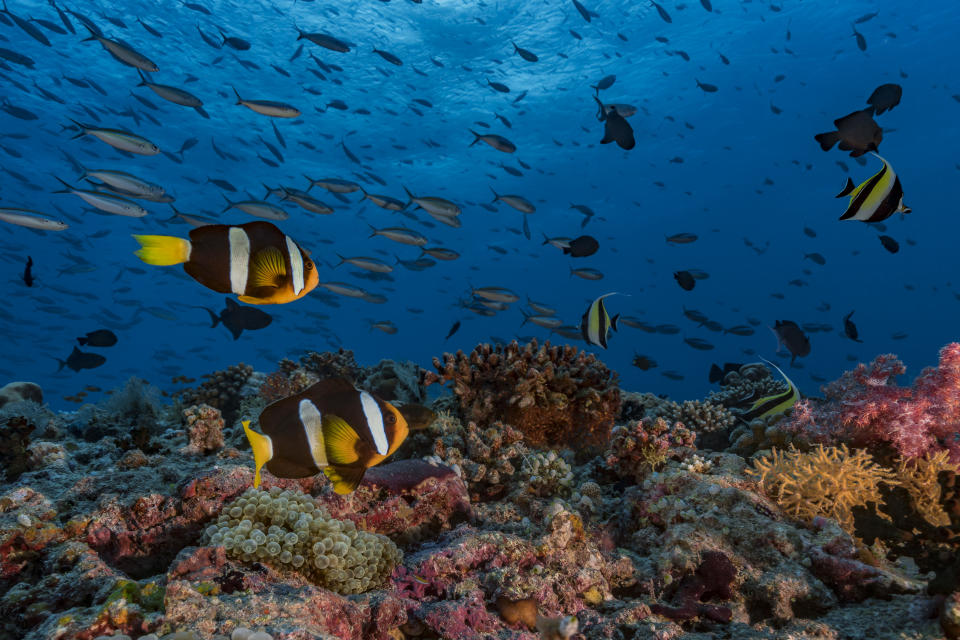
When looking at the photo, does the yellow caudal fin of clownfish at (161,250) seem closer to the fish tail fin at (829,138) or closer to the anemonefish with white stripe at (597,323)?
the anemonefish with white stripe at (597,323)

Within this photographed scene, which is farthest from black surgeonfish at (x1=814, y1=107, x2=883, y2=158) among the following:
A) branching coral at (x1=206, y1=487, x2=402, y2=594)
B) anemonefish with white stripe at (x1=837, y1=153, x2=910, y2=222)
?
branching coral at (x1=206, y1=487, x2=402, y2=594)

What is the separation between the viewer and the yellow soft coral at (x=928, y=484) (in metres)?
3.93

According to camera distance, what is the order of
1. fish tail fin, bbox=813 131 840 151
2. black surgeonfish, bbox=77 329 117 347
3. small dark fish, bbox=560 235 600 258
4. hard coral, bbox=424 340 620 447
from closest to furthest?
fish tail fin, bbox=813 131 840 151
hard coral, bbox=424 340 620 447
small dark fish, bbox=560 235 600 258
black surgeonfish, bbox=77 329 117 347

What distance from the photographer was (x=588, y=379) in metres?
5.37

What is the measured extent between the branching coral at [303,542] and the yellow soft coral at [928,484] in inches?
170

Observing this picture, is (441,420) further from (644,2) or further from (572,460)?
(644,2)

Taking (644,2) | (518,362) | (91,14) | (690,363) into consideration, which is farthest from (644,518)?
(690,363)

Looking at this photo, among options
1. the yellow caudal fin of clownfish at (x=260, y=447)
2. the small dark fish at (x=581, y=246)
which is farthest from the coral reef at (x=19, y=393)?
the small dark fish at (x=581, y=246)

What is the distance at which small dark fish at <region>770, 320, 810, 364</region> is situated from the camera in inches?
270

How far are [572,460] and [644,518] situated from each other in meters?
1.75

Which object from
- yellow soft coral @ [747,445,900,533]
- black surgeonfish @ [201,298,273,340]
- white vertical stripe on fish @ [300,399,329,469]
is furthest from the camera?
black surgeonfish @ [201,298,273,340]

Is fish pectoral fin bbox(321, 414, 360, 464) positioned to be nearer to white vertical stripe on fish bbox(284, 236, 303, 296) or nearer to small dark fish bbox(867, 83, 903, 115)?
white vertical stripe on fish bbox(284, 236, 303, 296)

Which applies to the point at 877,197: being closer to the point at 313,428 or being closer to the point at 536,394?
the point at 536,394

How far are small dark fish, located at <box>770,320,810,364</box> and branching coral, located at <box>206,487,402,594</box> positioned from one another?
6.41m
